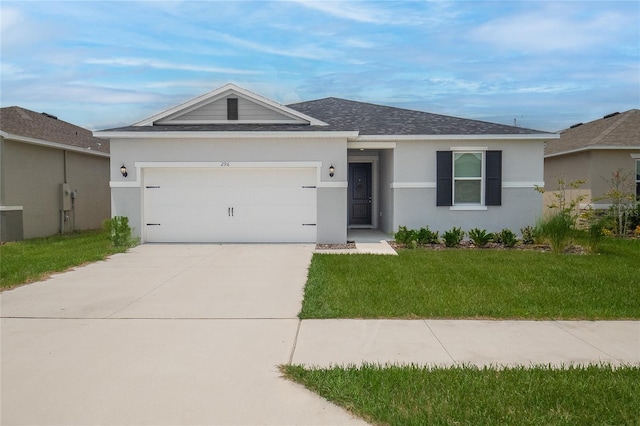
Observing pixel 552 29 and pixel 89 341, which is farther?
pixel 552 29

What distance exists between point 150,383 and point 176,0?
35.1 feet

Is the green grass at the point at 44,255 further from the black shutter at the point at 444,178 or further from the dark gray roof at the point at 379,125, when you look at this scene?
the black shutter at the point at 444,178

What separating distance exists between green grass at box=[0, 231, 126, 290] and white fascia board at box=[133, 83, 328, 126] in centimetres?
396

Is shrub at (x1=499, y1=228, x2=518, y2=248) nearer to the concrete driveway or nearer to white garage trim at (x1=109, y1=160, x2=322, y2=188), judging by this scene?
white garage trim at (x1=109, y1=160, x2=322, y2=188)

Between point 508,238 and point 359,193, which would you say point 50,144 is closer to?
point 359,193

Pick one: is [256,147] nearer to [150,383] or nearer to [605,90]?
[150,383]

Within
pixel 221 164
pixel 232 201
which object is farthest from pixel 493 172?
pixel 221 164

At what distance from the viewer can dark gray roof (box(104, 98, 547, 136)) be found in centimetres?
1434

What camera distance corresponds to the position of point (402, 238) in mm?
13500

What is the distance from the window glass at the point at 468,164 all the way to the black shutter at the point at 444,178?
1.10 ft

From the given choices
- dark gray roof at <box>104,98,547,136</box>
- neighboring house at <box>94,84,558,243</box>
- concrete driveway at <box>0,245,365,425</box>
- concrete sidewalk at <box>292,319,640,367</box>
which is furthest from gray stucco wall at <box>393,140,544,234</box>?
concrete sidewalk at <box>292,319,640,367</box>

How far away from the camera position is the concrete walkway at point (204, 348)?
12.7ft

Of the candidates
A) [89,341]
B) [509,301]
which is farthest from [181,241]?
[509,301]

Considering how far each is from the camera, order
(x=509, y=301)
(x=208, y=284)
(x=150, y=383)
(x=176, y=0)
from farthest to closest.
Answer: (x=176, y=0) → (x=208, y=284) → (x=509, y=301) → (x=150, y=383)
